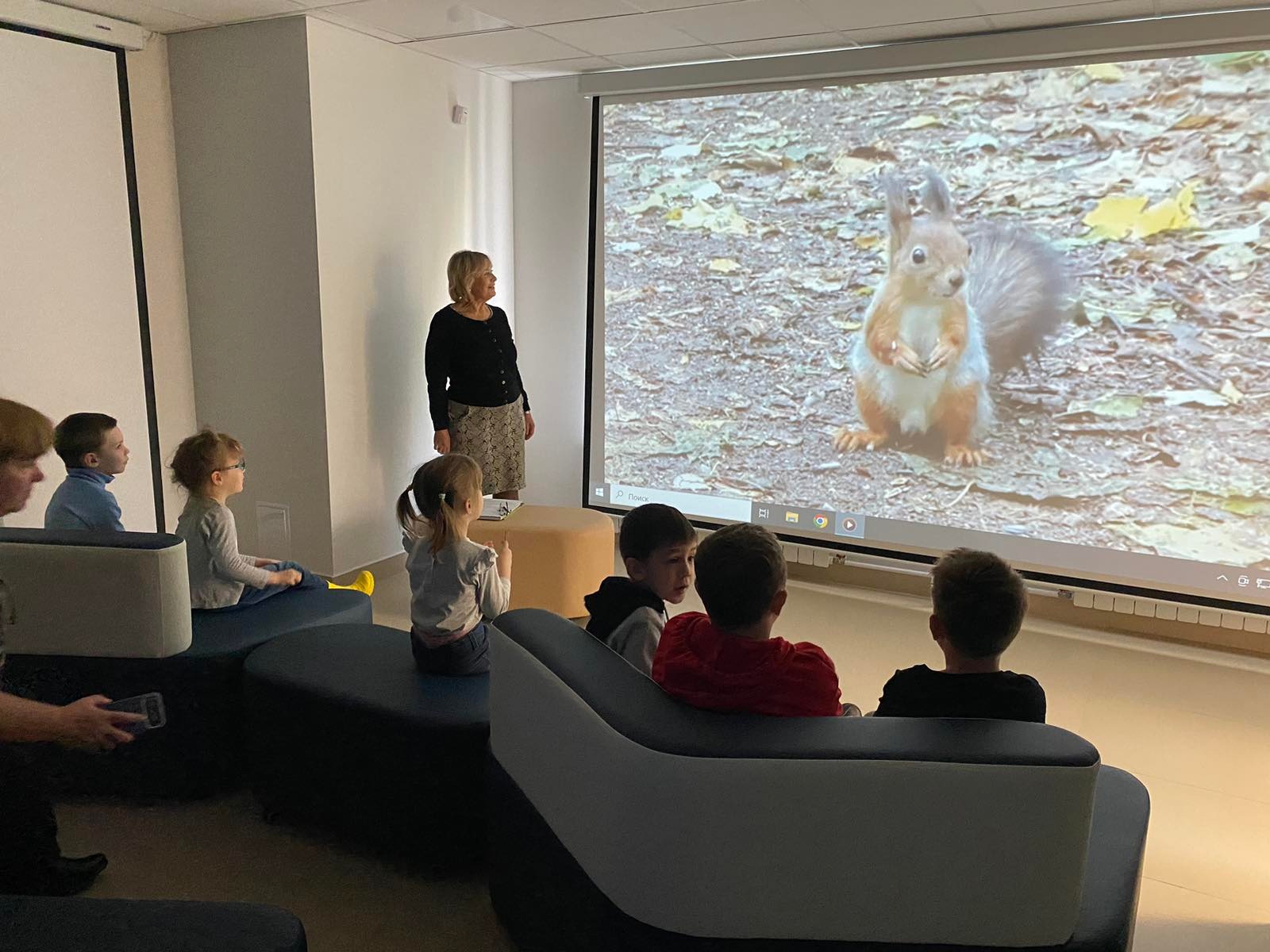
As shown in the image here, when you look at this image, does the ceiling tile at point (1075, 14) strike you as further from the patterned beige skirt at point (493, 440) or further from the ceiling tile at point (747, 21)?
the patterned beige skirt at point (493, 440)

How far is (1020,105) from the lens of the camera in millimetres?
3846

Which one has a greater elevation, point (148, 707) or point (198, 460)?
point (198, 460)

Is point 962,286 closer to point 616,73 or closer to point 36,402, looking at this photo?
point 616,73

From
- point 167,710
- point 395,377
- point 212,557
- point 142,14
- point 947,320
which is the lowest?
point 167,710

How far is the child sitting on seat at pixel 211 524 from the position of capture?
2828 millimetres

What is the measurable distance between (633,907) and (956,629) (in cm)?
77

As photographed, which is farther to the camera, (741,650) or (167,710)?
(167,710)

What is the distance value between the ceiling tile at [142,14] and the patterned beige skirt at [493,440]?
6.33ft

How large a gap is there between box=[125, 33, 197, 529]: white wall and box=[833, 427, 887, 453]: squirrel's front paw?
9.96 feet

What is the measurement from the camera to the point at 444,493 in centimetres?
243

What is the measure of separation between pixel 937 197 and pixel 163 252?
135 inches

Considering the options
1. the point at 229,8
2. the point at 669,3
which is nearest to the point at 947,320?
the point at 669,3

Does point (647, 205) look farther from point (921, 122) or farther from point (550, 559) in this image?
point (550, 559)

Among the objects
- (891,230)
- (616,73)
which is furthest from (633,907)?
(616,73)
